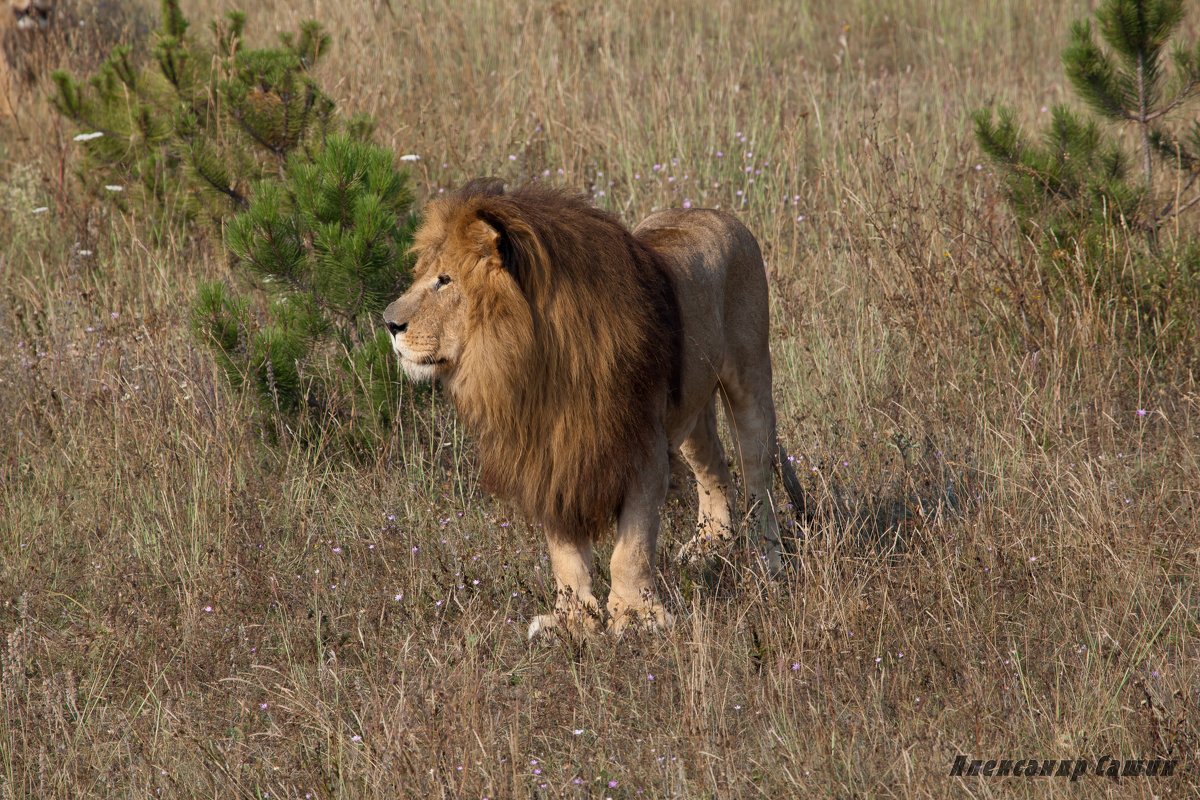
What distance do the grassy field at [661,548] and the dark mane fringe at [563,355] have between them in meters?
0.49

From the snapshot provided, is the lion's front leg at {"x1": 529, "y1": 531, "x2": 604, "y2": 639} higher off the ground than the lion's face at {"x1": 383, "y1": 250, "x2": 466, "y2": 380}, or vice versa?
the lion's face at {"x1": 383, "y1": 250, "x2": 466, "y2": 380}

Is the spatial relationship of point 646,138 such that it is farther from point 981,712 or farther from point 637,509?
point 981,712

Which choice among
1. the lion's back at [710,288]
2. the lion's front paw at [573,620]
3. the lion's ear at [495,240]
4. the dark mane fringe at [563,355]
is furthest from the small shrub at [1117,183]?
the lion's ear at [495,240]

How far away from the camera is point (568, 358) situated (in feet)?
13.3

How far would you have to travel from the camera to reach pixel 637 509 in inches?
168

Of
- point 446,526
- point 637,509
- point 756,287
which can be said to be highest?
point 756,287

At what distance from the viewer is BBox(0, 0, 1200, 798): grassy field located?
3.55 meters

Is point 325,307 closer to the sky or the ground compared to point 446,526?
closer to the sky

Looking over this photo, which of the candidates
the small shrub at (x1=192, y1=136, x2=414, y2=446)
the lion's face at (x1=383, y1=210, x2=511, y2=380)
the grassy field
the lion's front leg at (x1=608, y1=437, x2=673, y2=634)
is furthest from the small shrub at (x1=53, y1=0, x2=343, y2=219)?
the lion's front leg at (x1=608, y1=437, x2=673, y2=634)

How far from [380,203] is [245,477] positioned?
1.24 meters

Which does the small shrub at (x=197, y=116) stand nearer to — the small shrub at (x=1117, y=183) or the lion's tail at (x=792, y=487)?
the lion's tail at (x=792, y=487)

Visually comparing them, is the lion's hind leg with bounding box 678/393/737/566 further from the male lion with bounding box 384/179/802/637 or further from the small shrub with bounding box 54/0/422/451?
the small shrub with bounding box 54/0/422/451

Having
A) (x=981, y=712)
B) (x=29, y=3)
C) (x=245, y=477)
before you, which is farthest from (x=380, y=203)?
(x=29, y=3)

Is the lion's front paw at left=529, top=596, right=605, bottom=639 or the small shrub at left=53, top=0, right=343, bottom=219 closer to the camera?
the lion's front paw at left=529, top=596, right=605, bottom=639
